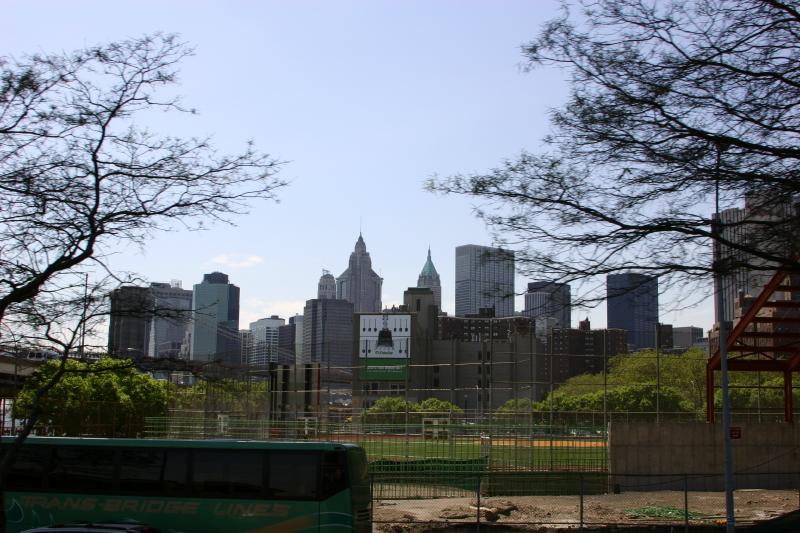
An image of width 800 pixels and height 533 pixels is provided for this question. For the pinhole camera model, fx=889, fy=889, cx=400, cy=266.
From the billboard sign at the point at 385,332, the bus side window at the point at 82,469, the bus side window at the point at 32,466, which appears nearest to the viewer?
the bus side window at the point at 82,469

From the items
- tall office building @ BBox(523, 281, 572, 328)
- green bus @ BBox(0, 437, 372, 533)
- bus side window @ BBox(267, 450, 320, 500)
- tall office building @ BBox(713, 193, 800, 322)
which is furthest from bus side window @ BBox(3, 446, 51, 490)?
tall office building @ BBox(713, 193, 800, 322)

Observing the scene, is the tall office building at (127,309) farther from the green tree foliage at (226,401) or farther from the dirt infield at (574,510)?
the green tree foliage at (226,401)

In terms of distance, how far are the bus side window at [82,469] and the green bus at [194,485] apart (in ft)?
0.07

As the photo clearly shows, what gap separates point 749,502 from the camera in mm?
25469

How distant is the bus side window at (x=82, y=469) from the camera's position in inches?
715

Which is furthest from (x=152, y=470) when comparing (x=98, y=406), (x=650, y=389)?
(x=650, y=389)

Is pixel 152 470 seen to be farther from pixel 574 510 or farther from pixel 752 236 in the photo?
pixel 752 236

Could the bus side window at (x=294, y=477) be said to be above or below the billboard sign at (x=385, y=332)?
below

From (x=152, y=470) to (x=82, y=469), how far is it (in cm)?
159

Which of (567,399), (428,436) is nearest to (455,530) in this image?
(428,436)

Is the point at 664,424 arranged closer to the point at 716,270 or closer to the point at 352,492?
the point at 352,492

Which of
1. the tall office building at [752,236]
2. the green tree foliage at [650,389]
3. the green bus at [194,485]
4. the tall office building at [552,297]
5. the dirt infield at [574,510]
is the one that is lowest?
the dirt infield at [574,510]

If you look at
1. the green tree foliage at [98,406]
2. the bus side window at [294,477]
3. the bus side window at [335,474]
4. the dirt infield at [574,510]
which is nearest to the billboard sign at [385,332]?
the green tree foliage at [98,406]

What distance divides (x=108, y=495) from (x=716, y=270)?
1356 cm
